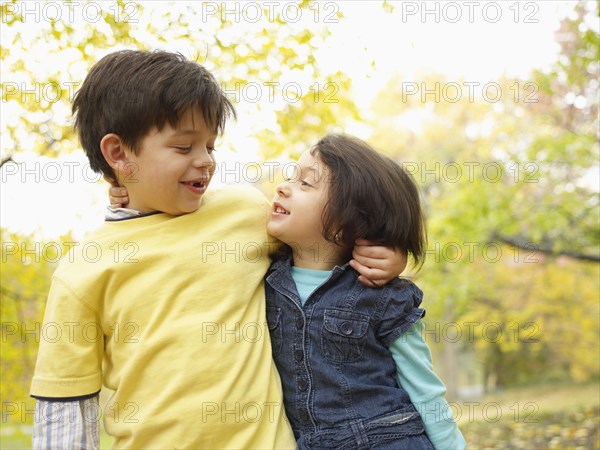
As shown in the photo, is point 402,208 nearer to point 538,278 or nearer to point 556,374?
point 538,278

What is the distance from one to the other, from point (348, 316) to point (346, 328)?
3cm

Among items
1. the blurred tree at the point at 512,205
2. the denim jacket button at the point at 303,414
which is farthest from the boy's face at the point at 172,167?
the blurred tree at the point at 512,205

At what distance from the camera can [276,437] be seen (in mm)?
1732

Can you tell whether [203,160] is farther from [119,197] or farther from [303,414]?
[303,414]

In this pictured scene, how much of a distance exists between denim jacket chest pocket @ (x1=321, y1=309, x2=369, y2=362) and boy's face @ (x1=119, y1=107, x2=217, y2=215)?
1.68ft

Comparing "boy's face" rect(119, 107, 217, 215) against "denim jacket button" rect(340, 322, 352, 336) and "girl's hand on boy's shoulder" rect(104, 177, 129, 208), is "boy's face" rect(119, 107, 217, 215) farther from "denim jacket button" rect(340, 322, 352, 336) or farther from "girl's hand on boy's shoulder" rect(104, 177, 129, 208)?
"denim jacket button" rect(340, 322, 352, 336)

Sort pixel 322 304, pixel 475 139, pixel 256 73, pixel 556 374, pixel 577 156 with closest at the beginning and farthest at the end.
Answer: pixel 322 304 → pixel 256 73 → pixel 577 156 → pixel 475 139 → pixel 556 374

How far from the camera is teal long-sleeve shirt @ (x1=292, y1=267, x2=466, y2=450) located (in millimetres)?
1796

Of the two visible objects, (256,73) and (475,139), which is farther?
(475,139)

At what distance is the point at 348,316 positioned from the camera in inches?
70.6

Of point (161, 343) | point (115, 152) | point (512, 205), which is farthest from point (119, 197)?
point (512, 205)

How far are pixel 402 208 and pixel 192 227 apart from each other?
1.97 ft

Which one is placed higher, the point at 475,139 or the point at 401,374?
the point at 401,374

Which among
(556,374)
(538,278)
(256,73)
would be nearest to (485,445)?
(538,278)
